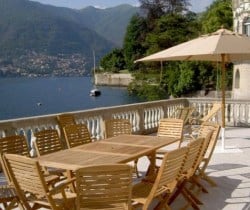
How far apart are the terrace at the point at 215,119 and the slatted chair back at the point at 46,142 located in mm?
1706

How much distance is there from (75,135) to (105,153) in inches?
64.8

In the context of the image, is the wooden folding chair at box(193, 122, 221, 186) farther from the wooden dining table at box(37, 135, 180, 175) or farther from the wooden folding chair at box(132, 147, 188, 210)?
the wooden folding chair at box(132, 147, 188, 210)

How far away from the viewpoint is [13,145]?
5.70 m

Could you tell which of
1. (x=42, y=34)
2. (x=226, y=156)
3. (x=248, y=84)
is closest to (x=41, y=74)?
(x=42, y=34)

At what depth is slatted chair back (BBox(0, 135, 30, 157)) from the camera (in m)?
5.55

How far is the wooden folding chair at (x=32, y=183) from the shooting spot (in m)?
4.12

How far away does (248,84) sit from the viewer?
31.5 meters

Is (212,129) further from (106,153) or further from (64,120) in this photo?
(64,120)

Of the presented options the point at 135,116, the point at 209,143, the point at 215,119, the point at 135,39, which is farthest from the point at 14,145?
the point at 135,39

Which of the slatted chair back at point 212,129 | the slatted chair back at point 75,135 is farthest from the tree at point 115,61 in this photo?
the slatted chair back at point 75,135

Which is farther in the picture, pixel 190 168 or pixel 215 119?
pixel 215 119

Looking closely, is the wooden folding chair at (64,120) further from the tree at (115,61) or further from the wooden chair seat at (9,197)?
the tree at (115,61)

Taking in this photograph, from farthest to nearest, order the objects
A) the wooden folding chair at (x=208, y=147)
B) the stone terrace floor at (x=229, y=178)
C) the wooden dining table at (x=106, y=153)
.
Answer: the wooden folding chair at (x=208, y=147), the stone terrace floor at (x=229, y=178), the wooden dining table at (x=106, y=153)

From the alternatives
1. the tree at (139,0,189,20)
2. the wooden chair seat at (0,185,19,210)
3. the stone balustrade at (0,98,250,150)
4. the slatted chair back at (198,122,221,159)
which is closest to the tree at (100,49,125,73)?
the tree at (139,0,189,20)
